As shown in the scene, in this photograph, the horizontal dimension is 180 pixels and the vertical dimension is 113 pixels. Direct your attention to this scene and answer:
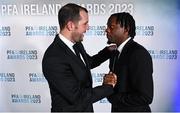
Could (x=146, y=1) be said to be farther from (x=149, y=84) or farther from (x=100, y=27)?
(x=149, y=84)

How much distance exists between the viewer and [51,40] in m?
2.99

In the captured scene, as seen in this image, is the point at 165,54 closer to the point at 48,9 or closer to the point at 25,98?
the point at 48,9

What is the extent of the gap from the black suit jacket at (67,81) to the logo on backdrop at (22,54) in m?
1.21

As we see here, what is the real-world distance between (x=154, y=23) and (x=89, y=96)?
1246 millimetres

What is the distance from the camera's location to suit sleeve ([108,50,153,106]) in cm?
174

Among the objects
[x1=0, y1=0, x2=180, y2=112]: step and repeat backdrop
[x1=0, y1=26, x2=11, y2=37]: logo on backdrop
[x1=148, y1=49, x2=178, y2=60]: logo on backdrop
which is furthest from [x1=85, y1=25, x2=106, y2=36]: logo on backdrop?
[x1=0, y1=26, x2=11, y2=37]: logo on backdrop

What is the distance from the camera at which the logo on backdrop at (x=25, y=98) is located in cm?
315

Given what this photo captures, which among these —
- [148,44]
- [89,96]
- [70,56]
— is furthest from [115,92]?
[148,44]

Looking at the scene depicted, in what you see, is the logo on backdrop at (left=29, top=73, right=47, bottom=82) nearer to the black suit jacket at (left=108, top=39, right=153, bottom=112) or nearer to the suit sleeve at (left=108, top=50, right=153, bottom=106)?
the black suit jacket at (left=108, top=39, right=153, bottom=112)

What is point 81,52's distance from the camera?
206 centimetres

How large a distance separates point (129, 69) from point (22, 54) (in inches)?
60.7

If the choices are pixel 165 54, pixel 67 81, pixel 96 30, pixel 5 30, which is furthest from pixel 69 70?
pixel 5 30

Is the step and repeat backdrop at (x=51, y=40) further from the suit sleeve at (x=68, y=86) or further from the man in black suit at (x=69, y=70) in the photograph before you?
the suit sleeve at (x=68, y=86)

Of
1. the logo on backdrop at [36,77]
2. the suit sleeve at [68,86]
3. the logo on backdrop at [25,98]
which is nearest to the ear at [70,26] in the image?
the suit sleeve at [68,86]
